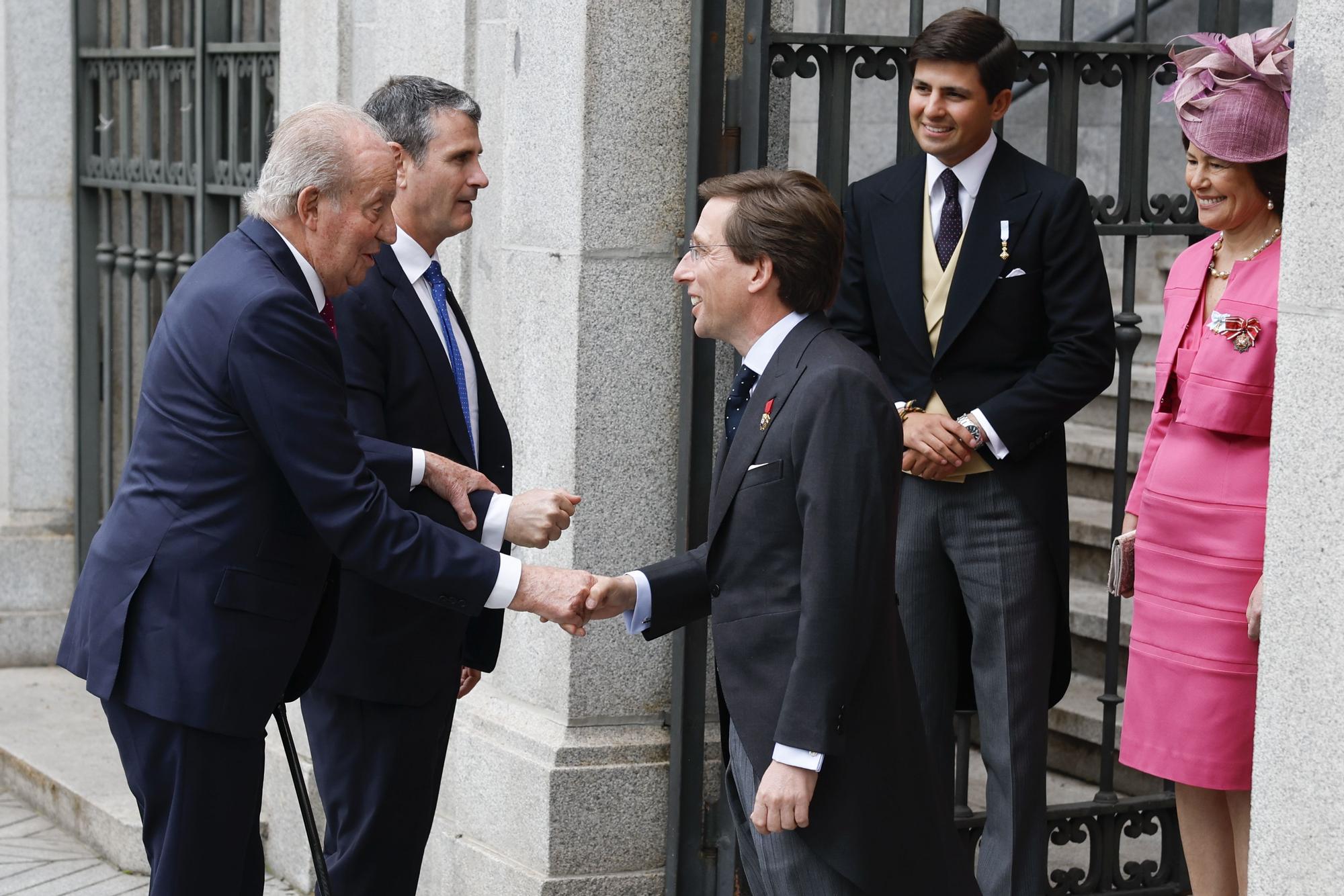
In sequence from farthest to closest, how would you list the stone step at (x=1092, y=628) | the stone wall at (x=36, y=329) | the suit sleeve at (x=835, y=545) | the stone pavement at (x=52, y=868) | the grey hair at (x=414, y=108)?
the stone wall at (x=36, y=329) < the stone step at (x=1092, y=628) < the stone pavement at (x=52, y=868) < the grey hair at (x=414, y=108) < the suit sleeve at (x=835, y=545)

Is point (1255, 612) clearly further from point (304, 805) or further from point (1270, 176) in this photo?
point (304, 805)

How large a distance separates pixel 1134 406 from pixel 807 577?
4.17 metres

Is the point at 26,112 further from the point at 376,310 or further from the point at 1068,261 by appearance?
the point at 1068,261

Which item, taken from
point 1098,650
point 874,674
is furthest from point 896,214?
point 1098,650

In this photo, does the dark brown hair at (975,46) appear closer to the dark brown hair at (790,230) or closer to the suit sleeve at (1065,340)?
the suit sleeve at (1065,340)

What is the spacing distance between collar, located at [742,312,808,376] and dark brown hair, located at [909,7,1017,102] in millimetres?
1284

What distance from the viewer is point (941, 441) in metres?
4.30

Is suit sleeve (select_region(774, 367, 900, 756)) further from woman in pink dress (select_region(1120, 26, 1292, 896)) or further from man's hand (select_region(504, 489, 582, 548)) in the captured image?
woman in pink dress (select_region(1120, 26, 1292, 896))

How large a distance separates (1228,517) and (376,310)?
6.08 feet

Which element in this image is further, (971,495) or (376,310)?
(971,495)

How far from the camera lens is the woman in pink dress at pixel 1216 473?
12.7 feet

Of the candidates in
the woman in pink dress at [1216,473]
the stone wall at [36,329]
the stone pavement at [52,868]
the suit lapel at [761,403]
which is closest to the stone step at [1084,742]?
the woman in pink dress at [1216,473]

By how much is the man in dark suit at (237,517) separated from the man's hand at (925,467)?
4.26 feet

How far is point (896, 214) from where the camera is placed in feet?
14.7
